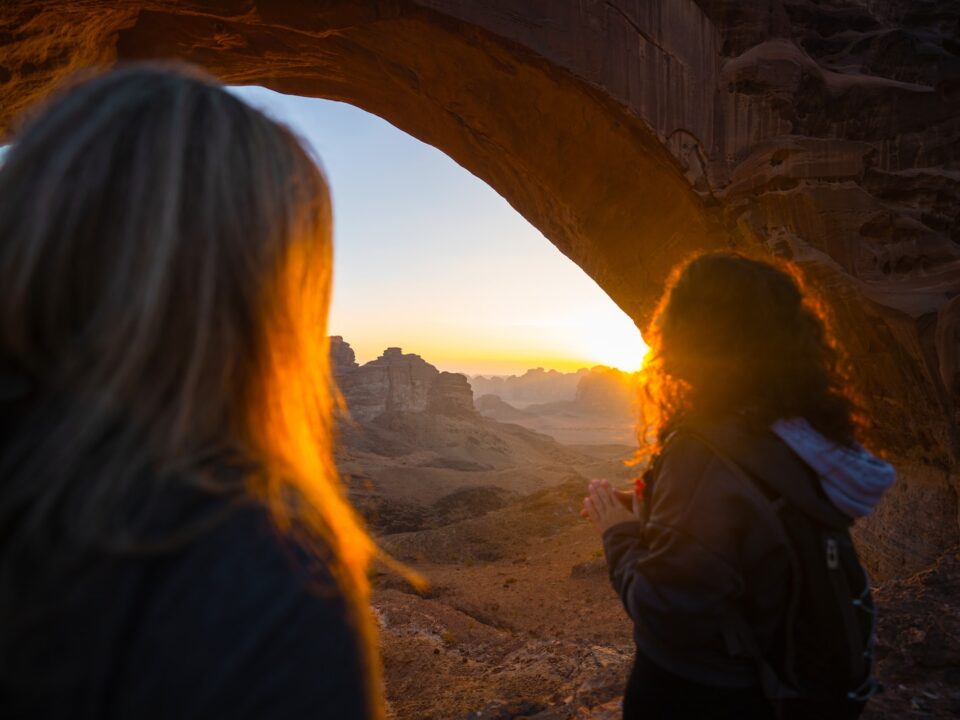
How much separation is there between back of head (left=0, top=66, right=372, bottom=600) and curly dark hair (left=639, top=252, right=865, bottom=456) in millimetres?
1383

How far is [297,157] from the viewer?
0.93 meters

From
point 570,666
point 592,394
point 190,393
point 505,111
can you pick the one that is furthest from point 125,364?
point 592,394

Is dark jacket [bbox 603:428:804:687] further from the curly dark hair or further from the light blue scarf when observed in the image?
the curly dark hair

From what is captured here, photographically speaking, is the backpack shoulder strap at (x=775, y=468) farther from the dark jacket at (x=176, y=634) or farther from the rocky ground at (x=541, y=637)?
the rocky ground at (x=541, y=637)

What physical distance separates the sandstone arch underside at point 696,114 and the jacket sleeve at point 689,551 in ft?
22.4

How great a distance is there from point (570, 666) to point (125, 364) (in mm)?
6034

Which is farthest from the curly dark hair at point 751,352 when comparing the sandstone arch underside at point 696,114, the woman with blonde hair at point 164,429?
the sandstone arch underside at point 696,114

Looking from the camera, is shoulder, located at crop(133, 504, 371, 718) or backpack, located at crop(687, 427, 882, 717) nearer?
shoulder, located at crop(133, 504, 371, 718)

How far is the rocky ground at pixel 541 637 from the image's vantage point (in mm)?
3760

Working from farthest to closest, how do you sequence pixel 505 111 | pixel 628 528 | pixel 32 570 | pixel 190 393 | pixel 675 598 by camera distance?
pixel 505 111 → pixel 628 528 → pixel 675 598 → pixel 190 393 → pixel 32 570

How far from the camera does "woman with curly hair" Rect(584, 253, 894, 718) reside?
1627mm

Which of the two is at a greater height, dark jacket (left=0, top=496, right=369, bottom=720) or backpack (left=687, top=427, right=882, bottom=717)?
dark jacket (left=0, top=496, right=369, bottom=720)

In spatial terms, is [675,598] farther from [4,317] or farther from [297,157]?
[4,317]

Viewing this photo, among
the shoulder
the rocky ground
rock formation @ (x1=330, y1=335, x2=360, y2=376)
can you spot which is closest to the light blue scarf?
the shoulder
